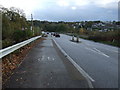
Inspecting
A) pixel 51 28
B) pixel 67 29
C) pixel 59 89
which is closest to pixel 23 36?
pixel 59 89

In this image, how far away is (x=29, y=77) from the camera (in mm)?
8320

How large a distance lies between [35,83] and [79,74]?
2.37 m

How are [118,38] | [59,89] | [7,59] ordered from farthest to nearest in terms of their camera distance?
[118,38], [7,59], [59,89]

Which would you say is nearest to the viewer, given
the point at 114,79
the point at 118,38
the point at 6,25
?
the point at 114,79

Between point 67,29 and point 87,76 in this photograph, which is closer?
point 87,76

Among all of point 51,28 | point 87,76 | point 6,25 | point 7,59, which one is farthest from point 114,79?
point 51,28

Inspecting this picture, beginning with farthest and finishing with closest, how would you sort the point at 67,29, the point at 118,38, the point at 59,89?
the point at 67,29, the point at 118,38, the point at 59,89

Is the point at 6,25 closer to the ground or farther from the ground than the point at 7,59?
farther from the ground

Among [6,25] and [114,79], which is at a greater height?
[6,25]

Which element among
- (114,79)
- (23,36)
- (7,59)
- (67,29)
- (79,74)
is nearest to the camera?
(114,79)

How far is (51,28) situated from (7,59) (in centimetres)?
17866

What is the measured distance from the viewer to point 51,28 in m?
191

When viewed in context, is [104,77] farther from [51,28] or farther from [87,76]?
[51,28]

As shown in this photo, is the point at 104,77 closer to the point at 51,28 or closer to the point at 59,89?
the point at 59,89
